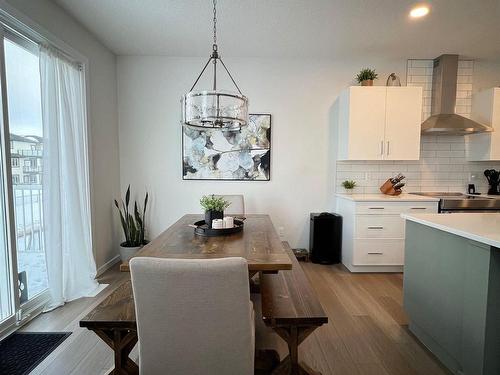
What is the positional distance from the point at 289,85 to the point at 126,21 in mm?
2063

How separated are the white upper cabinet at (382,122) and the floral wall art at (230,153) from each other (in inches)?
43.2

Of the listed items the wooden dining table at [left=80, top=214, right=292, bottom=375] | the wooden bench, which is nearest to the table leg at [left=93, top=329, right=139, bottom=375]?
the wooden dining table at [left=80, top=214, right=292, bottom=375]

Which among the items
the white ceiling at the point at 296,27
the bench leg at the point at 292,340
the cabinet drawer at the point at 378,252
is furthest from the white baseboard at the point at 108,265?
the cabinet drawer at the point at 378,252

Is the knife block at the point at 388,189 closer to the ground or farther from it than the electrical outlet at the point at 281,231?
farther from it

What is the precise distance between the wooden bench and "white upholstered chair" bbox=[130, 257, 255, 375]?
11.7 inches

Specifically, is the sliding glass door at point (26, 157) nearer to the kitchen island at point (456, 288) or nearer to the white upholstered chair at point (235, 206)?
the white upholstered chair at point (235, 206)

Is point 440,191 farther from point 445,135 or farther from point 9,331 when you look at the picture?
point 9,331

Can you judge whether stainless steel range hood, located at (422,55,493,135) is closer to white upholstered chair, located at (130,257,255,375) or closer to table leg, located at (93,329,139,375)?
white upholstered chair, located at (130,257,255,375)

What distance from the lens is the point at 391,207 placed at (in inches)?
121

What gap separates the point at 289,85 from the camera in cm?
358

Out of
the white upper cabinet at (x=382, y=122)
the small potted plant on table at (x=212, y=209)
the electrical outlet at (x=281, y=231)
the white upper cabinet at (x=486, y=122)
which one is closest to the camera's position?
the small potted plant on table at (x=212, y=209)

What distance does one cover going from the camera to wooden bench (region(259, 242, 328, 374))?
1.33m

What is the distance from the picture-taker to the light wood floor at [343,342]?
1.65m

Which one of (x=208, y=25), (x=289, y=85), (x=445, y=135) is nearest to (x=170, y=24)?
(x=208, y=25)
